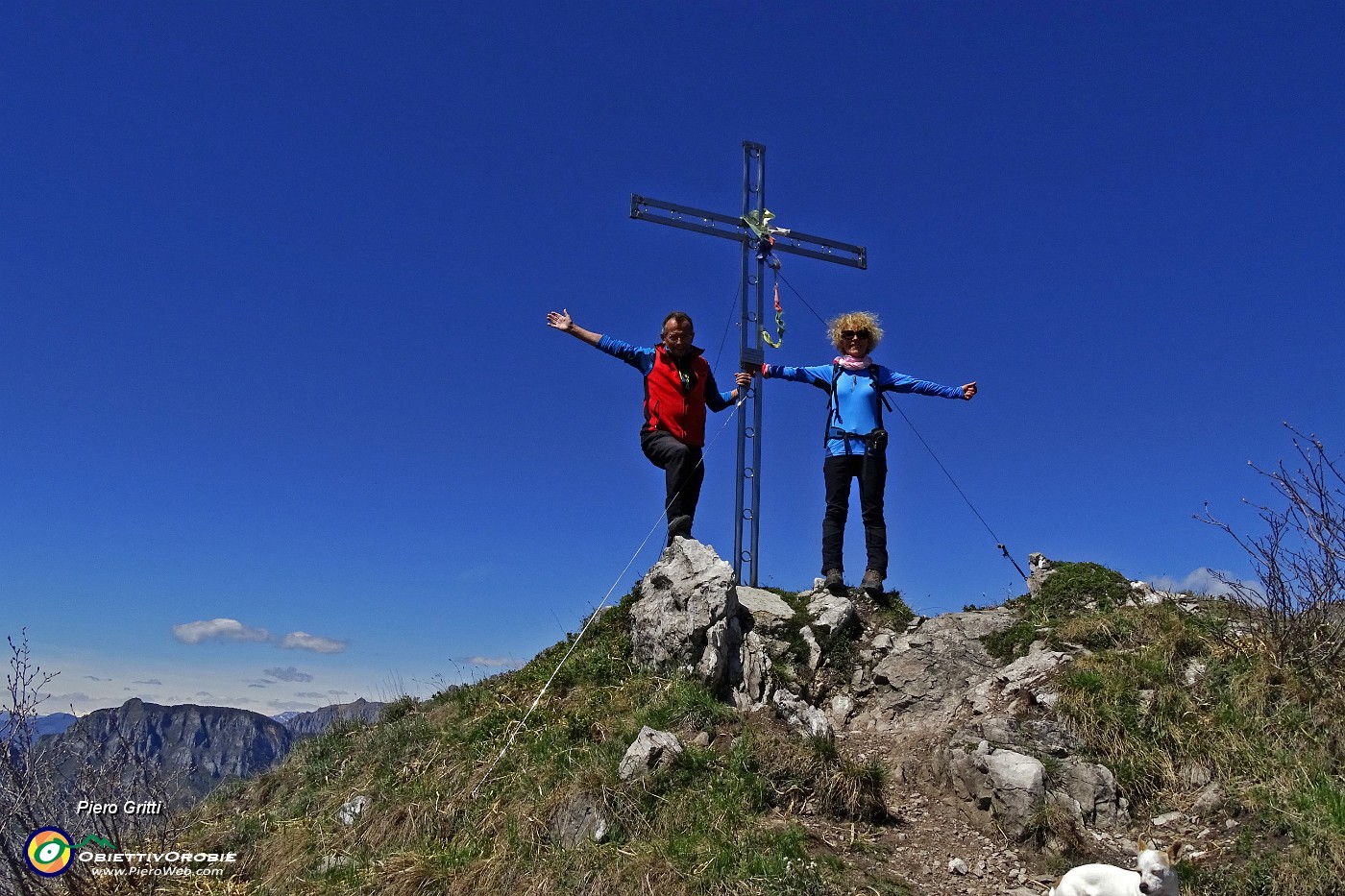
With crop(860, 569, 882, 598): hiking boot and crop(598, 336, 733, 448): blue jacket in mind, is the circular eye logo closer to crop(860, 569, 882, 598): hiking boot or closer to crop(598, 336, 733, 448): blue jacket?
crop(598, 336, 733, 448): blue jacket

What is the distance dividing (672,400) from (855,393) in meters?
2.21

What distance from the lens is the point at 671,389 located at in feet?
33.2

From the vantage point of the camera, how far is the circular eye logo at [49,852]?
805cm

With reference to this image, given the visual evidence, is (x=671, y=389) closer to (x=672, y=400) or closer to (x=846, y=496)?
(x=672, y=400)

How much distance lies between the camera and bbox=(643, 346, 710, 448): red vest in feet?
33.1

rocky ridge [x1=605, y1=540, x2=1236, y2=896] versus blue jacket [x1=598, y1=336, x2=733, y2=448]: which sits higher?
blue jacket [x1=598, y1=336, x2=733, y2=448]

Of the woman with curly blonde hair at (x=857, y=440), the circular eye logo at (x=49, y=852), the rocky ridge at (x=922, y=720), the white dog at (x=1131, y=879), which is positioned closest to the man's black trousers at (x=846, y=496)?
the woman with curly blonde hair at (x=857, y=440)

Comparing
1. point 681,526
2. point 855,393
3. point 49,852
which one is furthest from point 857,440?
point 49,852

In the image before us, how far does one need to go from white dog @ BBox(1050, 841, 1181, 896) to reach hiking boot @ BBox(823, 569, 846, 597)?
528 cm

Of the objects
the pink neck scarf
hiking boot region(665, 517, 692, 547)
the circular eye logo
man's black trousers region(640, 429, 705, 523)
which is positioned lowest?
the circular eye logo

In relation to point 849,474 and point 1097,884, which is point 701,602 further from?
point 1097,884

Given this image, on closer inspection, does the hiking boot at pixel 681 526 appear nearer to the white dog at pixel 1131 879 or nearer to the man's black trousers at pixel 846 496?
the man's black trousers at pixel 846 496

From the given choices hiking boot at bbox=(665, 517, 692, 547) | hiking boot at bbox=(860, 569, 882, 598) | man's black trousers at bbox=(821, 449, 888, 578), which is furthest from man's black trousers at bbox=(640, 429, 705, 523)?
hiking boot at bbox=(860, 569, 882, 598)

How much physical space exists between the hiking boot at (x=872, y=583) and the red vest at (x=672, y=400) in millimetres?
2580
